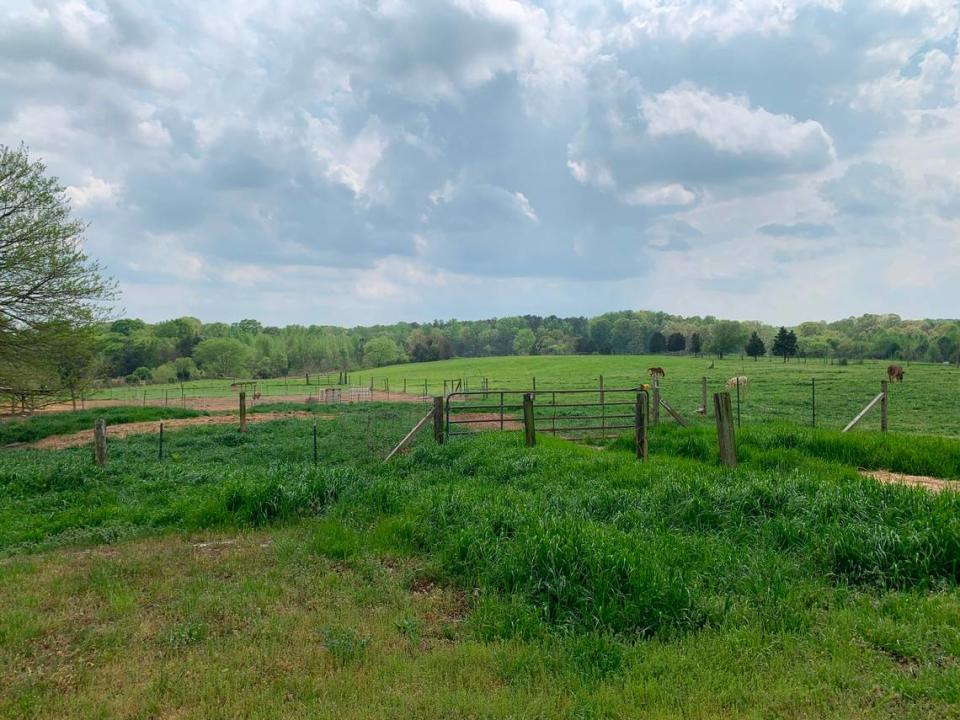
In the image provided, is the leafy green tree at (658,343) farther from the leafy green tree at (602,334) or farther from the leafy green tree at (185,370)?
the leafy green tree at (185,370)

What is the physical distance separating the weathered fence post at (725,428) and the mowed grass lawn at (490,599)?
0.53 metres

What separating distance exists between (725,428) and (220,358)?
107190mm

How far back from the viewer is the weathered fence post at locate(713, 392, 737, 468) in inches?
351

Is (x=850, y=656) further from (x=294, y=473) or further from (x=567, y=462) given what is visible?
(x=294, y=473)

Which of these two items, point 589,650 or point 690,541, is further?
point 690,541

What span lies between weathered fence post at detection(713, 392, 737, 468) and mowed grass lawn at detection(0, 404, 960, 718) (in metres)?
0.53

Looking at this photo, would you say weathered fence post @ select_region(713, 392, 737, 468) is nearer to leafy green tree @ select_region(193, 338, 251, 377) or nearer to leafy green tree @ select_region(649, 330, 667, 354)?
leafy green tree @ select_region(193, 338, 251, 377)

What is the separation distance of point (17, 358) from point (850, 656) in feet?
76.3

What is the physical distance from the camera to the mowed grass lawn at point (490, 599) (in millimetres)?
3379

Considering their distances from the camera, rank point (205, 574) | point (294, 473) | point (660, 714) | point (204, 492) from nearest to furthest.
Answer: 1. point (660, 714)
2. point (205, 574)
3. point (204, 492)
4. point (294, 473)

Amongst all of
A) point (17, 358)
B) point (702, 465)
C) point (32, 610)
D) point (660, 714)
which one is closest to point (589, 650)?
point (660, 714)

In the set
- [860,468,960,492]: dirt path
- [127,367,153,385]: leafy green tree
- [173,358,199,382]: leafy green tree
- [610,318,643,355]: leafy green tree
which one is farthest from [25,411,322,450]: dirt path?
[610,318,643,355]: leafy green tree

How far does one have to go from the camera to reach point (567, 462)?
31.2 feet

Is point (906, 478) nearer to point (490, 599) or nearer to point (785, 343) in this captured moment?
point (490, 599)
